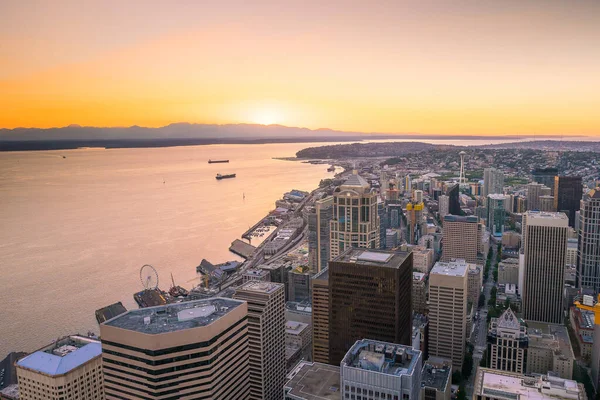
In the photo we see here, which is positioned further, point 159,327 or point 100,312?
point 100,312

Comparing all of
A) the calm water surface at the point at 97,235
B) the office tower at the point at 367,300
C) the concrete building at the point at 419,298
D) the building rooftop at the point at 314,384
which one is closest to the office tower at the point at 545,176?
the calm water surface at the point at 97,235

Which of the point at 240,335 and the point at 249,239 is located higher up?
the point at 240,335

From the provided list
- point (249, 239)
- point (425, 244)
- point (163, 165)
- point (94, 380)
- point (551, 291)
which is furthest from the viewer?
point (163, 165)

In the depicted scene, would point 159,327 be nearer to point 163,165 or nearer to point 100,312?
point 100,312

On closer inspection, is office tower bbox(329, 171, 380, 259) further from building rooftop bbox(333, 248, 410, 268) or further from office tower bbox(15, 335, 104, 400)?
office tower bbox(15, 335, 104, 400)

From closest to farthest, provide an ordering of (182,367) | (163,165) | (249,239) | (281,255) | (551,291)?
(182,367) < (551,291) < (281,255) < (249,239) < (163,165)

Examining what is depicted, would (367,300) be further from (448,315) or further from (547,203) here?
(547,203)

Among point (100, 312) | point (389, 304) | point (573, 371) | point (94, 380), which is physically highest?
point (389, 304)

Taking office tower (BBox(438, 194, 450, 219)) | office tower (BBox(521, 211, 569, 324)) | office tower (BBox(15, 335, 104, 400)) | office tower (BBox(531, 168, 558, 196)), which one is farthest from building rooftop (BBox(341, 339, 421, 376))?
office tower (BBox(531, 168, 558, 196))

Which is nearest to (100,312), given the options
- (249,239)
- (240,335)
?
(240,335)
